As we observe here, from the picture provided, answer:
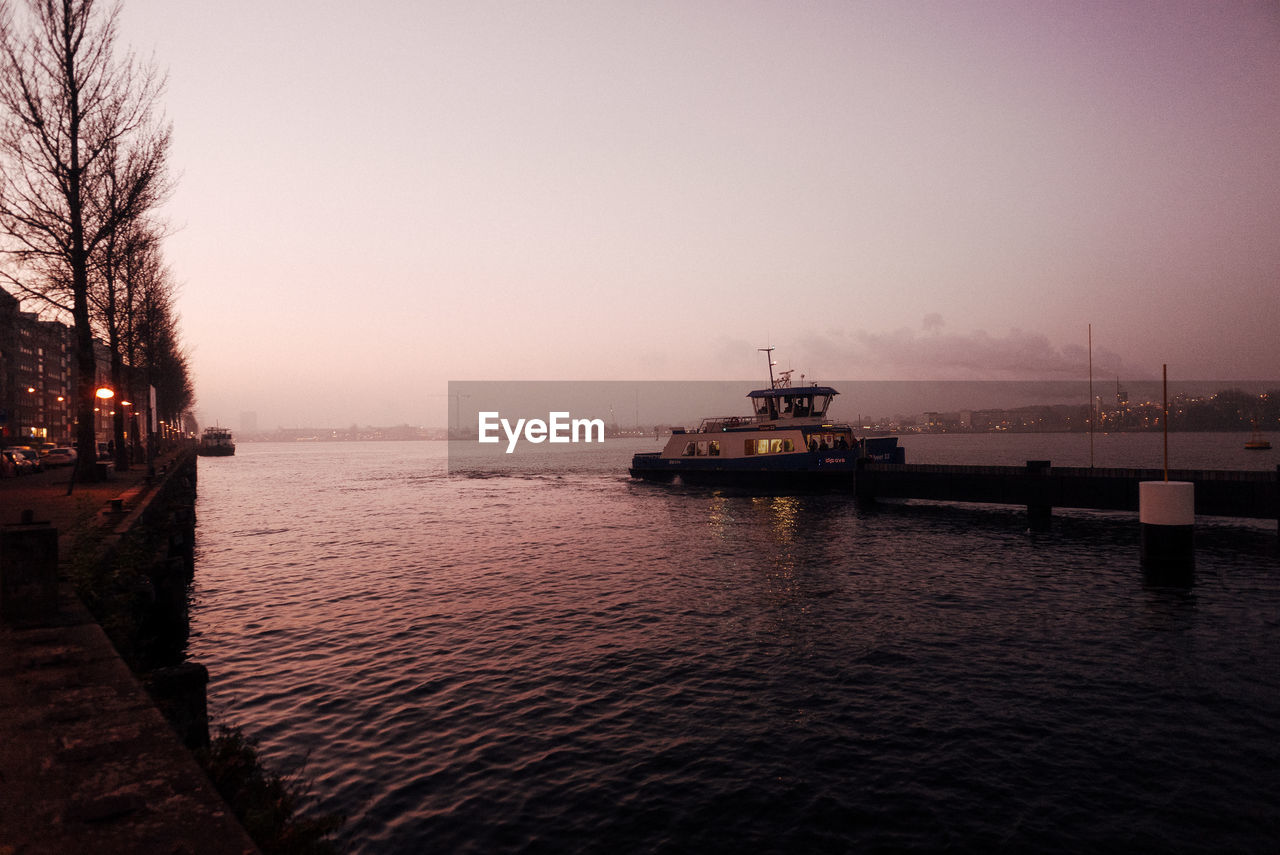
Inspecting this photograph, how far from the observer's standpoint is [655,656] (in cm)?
1345

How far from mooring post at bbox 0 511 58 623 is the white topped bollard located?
24.6 metres

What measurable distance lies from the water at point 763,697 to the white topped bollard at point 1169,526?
116 cm

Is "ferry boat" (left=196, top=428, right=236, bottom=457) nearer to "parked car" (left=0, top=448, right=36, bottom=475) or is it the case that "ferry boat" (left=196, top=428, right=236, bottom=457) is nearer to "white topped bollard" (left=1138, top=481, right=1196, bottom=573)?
"parked car" (left=0, top=448, right=36, bottom=475)

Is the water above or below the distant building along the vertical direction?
below

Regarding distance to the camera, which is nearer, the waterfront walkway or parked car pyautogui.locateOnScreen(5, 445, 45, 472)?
the waterfront walkway

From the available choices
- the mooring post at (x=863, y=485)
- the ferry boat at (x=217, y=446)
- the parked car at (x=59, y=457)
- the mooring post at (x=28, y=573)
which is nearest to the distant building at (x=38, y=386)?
the ferry boat at (x=217, y=446)

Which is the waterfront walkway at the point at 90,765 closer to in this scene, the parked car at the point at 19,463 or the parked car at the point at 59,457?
the parked car at the point at 19,463

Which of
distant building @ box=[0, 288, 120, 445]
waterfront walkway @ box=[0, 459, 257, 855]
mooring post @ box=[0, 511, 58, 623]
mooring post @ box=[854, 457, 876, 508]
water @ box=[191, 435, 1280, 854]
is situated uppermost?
distant building @ box=[0, 288, 120, 445]

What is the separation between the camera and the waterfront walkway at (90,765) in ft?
15.6

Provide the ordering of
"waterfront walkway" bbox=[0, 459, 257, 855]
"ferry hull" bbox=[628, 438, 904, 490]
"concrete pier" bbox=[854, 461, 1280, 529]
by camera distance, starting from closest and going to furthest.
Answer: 1. "waterfront walkway" bbox=[0, 459, 257, 855]
2. "concrete pier" bbox=[854, 461, 1280, 529]
3. "ferry hull" bbox=[628, 438, 904, 490]

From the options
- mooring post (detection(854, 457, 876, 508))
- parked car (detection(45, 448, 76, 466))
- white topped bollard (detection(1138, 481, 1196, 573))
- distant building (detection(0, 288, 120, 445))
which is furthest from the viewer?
distant building (detection(0, 288, 120, 445))

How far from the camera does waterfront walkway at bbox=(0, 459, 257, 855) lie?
475 centimetres

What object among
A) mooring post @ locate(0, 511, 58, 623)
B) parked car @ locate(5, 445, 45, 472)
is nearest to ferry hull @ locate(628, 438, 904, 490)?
mooring post @ locate(0, 511, 58, 623)

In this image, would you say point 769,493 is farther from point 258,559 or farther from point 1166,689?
point 1166,689
